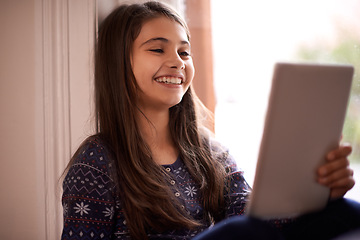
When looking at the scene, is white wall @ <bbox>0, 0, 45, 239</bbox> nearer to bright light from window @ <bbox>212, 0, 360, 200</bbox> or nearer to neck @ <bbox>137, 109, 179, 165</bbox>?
neck @ <bbox>137, 109, 179, 165</bbox>

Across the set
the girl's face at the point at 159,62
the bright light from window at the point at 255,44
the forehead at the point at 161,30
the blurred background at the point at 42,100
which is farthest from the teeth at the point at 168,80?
the bright light from window at the point at 255,44

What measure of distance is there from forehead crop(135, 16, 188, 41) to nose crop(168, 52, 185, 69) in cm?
6

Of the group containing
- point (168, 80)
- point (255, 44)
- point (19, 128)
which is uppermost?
point (255, 44)

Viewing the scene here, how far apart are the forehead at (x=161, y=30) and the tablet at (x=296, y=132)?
59 cm

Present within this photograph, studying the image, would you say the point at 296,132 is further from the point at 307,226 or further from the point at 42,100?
the point at 42,100

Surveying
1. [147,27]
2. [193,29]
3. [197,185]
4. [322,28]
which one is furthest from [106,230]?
[322,28]

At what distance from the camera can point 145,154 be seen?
48.1 inches

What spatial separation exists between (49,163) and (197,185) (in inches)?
20.1

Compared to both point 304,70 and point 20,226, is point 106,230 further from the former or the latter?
point 304,70

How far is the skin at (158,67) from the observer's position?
1224mm

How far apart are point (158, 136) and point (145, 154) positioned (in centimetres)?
12

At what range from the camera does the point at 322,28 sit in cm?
149

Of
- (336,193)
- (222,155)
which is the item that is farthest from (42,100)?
(336,193)

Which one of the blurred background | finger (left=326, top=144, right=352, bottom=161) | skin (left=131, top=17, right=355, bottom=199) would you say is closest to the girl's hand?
finger (left=326, top=144, right=352, bottom=161)
